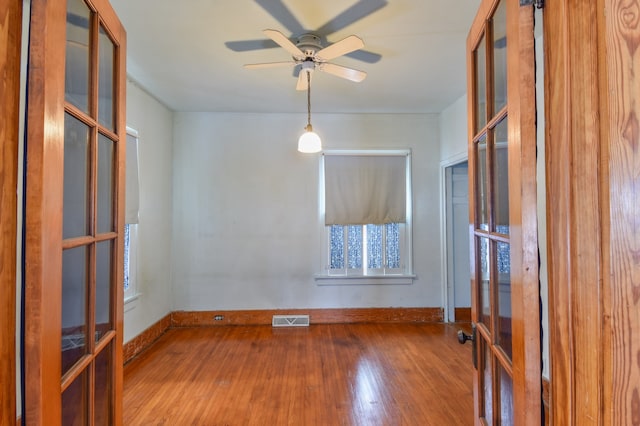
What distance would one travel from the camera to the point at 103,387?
3.92ft

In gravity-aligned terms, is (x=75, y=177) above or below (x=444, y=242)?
above

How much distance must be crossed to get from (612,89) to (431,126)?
12.0ft

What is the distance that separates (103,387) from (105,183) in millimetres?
778

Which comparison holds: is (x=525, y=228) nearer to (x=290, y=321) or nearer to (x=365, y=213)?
(x=365, y=213)

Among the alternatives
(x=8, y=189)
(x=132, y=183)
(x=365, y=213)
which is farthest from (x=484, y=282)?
(x=132, y=183)

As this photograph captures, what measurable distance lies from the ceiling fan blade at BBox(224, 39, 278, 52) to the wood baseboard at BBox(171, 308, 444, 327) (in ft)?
9.63

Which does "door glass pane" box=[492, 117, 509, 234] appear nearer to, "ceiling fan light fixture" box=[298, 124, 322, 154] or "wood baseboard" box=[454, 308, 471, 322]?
"ceiling fan light fixture" box=[298, 124, 322, 154]

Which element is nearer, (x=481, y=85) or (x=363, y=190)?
(x=481, y=85)

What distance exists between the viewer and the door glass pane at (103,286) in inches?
45.9

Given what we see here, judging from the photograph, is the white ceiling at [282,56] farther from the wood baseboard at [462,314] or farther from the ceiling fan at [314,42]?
the wood baseboard at [462,314]

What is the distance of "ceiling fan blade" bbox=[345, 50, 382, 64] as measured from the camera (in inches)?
99.3

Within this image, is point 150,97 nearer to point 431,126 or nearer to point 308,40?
point 308,40

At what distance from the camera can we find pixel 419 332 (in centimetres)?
371

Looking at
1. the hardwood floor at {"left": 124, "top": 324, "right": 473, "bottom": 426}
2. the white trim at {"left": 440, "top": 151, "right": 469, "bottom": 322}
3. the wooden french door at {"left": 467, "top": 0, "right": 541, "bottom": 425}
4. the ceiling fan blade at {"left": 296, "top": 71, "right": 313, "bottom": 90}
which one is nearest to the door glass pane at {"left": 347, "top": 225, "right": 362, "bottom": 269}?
the hardwood floor at {"left": 124, "top": 324, "right": 473, "bottom": 426}
